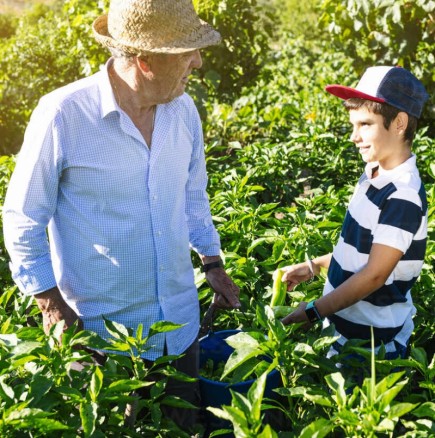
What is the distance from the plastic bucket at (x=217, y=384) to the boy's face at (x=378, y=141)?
695mm

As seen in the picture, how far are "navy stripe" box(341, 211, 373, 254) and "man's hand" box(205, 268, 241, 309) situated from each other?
41 cm

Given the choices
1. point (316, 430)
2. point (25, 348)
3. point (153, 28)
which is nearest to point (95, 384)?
point (25, 348)

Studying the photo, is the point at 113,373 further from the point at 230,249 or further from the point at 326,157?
the point at 326,157

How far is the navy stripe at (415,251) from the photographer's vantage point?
2184 mm

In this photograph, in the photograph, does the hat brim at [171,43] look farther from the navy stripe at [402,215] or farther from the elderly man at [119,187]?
the navy stripe at [402,215]

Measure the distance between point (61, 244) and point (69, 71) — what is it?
6674 mm

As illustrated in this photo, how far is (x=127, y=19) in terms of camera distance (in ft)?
7.02

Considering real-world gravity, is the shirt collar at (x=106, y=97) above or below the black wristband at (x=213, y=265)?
above

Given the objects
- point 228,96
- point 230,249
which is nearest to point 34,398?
point 230,249

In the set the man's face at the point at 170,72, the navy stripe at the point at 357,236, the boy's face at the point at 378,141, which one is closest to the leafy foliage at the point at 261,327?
the navy stripe at the point at 357,236

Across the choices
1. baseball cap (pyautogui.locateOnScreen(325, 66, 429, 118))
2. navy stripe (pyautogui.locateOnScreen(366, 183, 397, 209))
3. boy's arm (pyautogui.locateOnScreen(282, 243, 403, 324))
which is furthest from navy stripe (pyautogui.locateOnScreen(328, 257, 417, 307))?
baseball cap (pyautogui.locateOnScreen(325, 66, 429, 118))

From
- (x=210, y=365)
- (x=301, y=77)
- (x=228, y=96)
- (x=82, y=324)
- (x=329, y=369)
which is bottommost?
(x=301, y=77)

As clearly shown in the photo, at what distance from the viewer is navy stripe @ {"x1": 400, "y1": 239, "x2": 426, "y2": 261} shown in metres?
2.18

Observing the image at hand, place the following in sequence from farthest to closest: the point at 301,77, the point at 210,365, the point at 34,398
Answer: the point at 301,77, the point at 210,365, the point at 34,398
